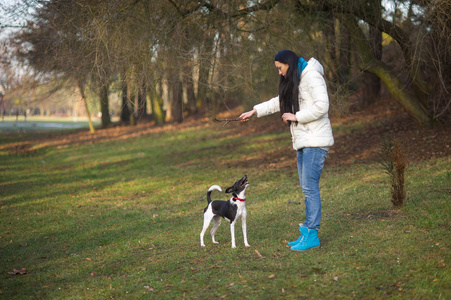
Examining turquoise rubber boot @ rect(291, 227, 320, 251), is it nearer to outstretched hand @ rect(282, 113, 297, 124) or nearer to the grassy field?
the grassy field

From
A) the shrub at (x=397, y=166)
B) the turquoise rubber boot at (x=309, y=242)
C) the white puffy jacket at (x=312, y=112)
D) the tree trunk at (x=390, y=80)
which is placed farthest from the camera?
the tree trunk at (x=390, y=80)

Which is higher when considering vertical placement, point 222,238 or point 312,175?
point 312,175

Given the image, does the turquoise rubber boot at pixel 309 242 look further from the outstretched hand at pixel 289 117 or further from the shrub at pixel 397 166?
the shrub at pixel 397 166

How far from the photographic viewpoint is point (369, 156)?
38.8 feet

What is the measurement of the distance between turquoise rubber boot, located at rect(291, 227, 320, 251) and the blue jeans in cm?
10

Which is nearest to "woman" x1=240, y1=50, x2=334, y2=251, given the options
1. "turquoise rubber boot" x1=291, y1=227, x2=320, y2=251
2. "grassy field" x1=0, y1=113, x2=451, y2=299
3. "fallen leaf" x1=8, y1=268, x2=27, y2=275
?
"turquoise rubber boot" x1=291, y1=227, x2=320, y2=251

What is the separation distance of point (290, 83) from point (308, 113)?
0.42 meters

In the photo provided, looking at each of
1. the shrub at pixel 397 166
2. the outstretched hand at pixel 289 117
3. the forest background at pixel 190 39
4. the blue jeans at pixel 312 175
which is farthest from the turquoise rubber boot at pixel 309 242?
the forest background at pixel 190 39

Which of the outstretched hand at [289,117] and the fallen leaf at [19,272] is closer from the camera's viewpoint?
the outstretched hand at [289,117]

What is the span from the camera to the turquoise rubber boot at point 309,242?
518cm

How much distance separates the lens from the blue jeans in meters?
4.91

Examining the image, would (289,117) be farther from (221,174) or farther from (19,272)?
(221,174)

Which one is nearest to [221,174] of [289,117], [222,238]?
[222,238]

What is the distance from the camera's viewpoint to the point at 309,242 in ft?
17.1
